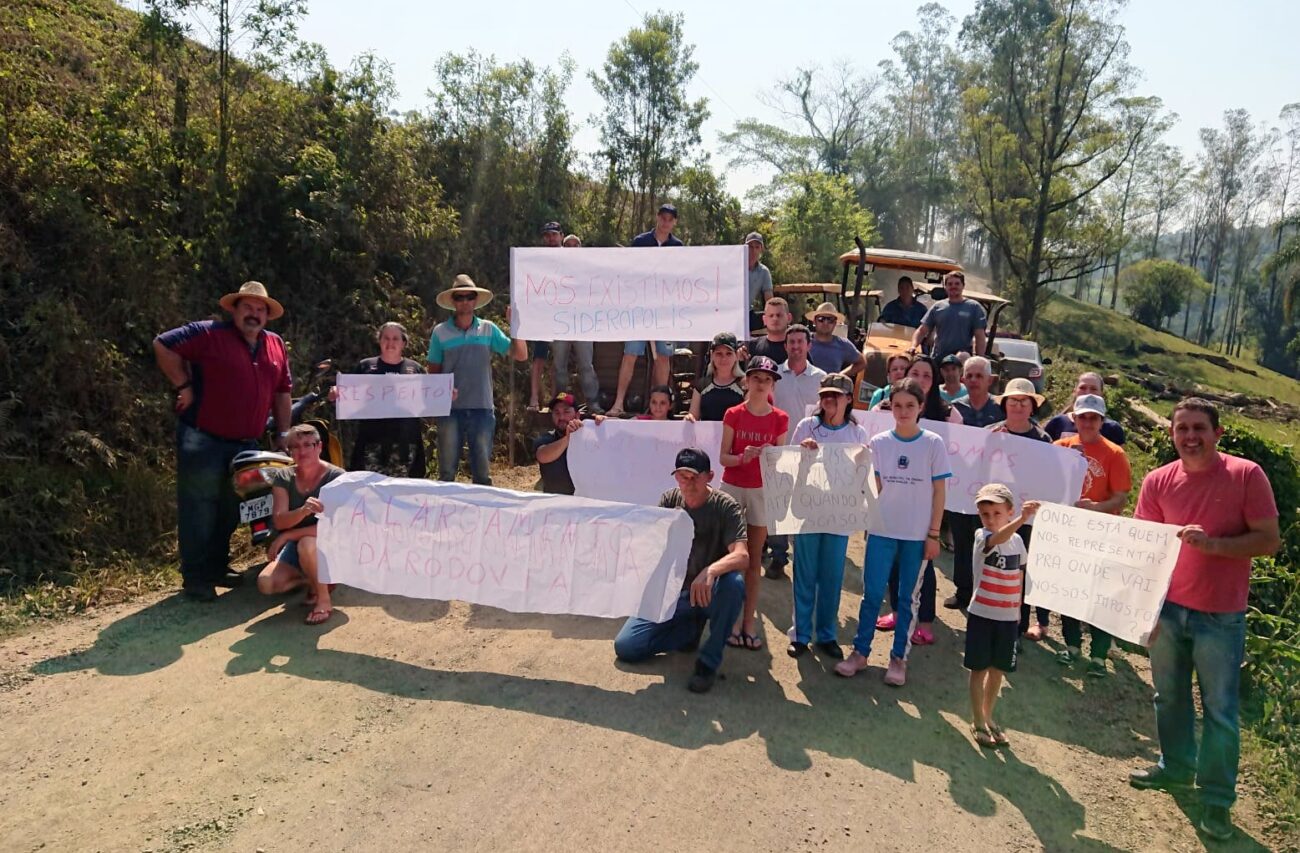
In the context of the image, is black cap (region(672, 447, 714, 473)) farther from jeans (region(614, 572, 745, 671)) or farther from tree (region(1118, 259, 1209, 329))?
tree (region(1118, 259, 1209, 329))

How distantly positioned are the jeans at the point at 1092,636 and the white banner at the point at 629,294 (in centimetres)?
349

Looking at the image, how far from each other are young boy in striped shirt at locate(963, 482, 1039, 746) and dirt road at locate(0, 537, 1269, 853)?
0.54 metres

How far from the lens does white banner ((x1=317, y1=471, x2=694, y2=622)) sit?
498 centimetres

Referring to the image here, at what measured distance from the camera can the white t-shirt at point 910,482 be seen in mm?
5016

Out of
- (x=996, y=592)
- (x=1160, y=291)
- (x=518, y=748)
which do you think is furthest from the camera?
(x=1160, y=291)

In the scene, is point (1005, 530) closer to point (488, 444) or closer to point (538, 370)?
point (488, 444)

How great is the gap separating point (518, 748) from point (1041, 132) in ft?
123

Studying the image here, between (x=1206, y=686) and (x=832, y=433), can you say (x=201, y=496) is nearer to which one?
(x=832, y=433)

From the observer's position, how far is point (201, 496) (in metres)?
6.11

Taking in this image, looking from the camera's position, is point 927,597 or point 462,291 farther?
point 462,291

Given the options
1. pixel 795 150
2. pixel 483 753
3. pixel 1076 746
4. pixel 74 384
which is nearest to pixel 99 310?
pixel 74 384

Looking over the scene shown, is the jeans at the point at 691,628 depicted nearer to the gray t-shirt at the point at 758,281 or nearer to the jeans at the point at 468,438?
the jeans at the point at 468,438

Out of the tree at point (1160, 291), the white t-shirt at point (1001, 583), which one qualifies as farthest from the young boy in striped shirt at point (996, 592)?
the tree at point (1160, 291)

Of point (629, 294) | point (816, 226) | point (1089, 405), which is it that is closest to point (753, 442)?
point (629, 294)
